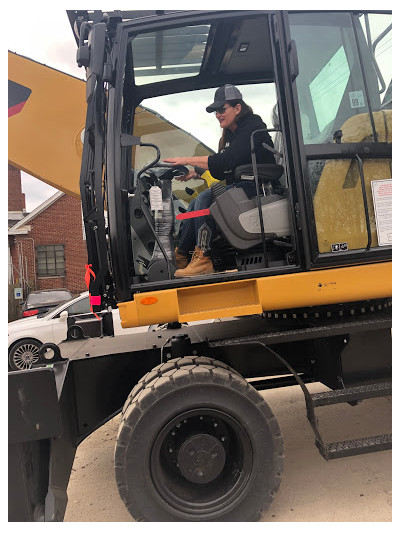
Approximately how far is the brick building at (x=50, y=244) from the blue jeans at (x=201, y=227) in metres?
19.2

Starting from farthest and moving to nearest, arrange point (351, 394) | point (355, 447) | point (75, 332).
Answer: point (75, 332) → point (351, 394) → point (355, 447)

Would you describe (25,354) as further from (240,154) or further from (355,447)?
(355,447)

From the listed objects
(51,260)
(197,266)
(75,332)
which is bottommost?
Answer: (75,332)

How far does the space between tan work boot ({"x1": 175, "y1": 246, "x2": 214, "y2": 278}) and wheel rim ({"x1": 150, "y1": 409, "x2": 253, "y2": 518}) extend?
2.71 feet

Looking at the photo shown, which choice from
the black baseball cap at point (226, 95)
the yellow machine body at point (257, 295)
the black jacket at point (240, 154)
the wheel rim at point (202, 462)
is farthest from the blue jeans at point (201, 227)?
the wheel rim at point (202, 462)

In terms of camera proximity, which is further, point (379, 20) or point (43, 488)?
point (379, 20)

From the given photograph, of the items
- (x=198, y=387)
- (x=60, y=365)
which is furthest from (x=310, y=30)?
(x=60, y=365)

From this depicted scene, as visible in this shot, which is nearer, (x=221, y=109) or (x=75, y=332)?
(x=221, y=109)

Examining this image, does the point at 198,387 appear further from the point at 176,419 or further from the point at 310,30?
the point at 310,30

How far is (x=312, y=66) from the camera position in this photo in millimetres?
2752

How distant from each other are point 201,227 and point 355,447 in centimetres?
164

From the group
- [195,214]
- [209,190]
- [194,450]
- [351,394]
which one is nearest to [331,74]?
[209,190]

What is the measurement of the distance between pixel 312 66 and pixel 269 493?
2641mm

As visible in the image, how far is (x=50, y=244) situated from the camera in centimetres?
2181
